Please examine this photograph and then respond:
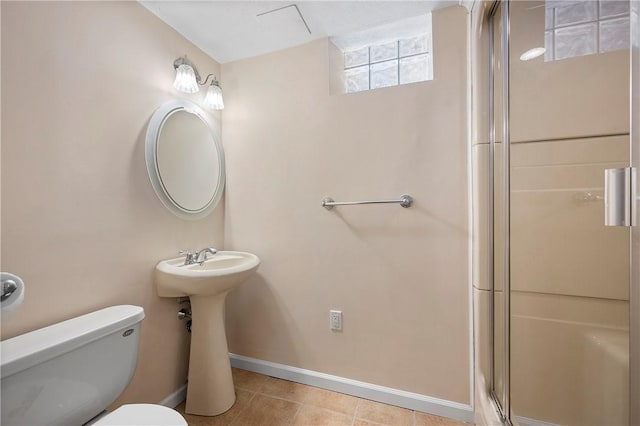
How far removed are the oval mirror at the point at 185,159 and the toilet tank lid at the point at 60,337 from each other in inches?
22.8

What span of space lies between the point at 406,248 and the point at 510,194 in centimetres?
52

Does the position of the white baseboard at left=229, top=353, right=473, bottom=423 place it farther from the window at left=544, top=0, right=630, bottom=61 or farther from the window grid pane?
the window grid pane

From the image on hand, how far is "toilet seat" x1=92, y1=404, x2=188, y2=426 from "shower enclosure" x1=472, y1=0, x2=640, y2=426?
3.96 feet

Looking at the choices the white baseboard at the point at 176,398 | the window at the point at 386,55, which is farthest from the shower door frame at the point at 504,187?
the white baseboard at the point at 176,398

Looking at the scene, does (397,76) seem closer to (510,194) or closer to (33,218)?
(510,194)

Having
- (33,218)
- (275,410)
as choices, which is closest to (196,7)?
(33,218)

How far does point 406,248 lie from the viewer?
1365mm

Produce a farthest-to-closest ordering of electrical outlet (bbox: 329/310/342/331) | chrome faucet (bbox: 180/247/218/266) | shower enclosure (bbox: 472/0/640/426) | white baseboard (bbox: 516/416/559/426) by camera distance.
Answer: electrical outlet (bbox: 329/310/342/331) < chrome faucet (bbox: 180/247/218/266) < white baseboard (bbox: 516/416/559/426) < shower enclosure (bbox: 472/0/640/426)

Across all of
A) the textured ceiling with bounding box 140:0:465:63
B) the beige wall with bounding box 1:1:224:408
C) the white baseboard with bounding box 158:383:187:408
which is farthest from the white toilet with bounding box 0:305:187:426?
the textured ceiling with bounding box 140:0:465:63

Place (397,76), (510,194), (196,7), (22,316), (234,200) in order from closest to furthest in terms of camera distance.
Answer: (22,316) → (510,194) → (196,7) → (397,76) → (234,200)

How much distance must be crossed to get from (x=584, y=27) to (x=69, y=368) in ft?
6.49

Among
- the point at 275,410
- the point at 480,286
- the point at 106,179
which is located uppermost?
the point at 106,179

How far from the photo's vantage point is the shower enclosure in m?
0.76

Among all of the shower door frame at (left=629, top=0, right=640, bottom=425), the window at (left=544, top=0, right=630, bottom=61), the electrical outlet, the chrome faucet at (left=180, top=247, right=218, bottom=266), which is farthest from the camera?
the electrical outlet
